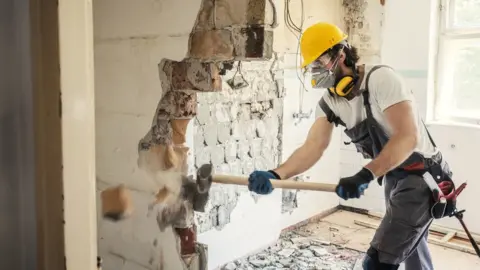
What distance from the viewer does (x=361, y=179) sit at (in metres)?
2.52

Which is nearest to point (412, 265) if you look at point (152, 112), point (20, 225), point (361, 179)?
point (361, 179)

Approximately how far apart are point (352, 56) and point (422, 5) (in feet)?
5.15

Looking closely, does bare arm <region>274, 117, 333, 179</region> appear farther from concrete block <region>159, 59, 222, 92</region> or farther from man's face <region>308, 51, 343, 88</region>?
concrete block <region>159, 59, 222, 92</region>

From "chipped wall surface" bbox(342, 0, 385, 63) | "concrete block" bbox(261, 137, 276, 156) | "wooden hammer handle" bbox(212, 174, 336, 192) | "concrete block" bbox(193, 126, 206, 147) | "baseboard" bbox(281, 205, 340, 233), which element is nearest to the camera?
"wooden hammer handle" bbox(212, 174, 336, 192)

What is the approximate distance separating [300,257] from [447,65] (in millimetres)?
2048

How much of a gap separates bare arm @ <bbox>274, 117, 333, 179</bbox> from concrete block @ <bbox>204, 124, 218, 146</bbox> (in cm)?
46

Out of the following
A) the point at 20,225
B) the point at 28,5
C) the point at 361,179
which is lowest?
the point at 361,179

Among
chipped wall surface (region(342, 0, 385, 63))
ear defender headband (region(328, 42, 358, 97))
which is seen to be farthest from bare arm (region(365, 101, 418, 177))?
chipped wall surface (region(342, 0, 385, 63))

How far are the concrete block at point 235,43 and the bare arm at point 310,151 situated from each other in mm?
1323

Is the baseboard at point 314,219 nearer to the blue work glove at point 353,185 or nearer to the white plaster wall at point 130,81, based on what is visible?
the blue work glove at point 353,185

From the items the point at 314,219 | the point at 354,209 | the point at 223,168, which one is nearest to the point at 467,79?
the point at 354,209

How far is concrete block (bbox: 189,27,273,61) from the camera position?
1.67 meters

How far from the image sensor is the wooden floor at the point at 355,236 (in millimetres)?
3352

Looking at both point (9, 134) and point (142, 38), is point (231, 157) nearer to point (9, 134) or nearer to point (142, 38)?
point (142, 38)
